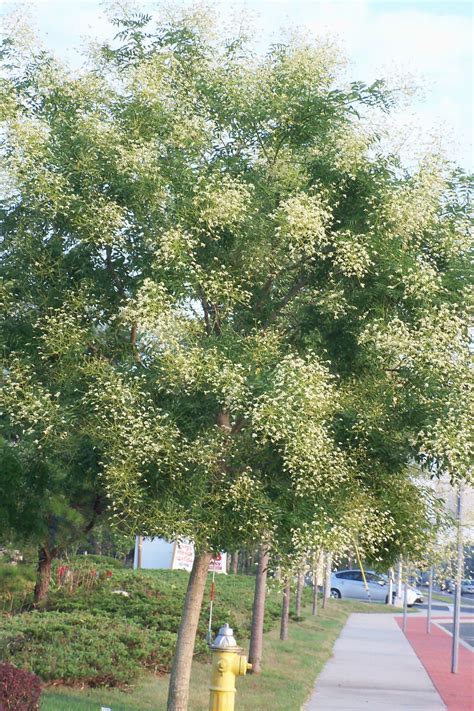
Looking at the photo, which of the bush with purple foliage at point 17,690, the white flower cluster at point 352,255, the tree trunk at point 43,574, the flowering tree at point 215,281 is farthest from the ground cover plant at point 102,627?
the bush with purple foliage at point 17,690

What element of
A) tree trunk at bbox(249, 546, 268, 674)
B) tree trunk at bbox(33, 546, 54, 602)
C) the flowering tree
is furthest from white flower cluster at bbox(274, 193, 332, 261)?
tree trunk at bbox(33, 546, 54, 602)

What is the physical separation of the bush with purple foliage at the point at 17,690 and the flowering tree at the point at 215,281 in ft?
9.01

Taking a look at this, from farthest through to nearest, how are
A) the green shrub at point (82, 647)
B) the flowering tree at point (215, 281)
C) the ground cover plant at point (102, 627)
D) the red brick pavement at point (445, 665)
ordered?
the red brick pavement at point (445, 665) → the ground cover plant at point (102, 627) → the green shrub at point (82, 647) → the flowering tree at point (215, 281)

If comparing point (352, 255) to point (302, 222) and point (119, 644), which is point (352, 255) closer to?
point (302, 222)

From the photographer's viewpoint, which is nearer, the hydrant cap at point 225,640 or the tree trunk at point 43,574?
the hydrant cap at point 225,640

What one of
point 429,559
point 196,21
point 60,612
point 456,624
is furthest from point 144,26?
point 456,624

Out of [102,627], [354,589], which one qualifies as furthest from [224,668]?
[354,589]

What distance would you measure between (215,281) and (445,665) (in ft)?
47.3

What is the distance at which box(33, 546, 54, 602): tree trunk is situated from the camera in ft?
65.4

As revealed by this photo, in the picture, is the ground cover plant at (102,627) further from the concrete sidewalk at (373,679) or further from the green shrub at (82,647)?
the concrete sidewalk at (373,679)

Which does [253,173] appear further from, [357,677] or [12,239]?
[357,677]

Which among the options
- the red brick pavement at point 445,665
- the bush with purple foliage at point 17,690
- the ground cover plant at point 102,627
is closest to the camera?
the bush with purple foliage at point 17,690

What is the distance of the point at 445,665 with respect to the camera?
2439cm

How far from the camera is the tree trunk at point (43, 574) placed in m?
19.9
